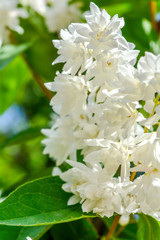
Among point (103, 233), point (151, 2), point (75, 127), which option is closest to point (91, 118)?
point (75, 127)

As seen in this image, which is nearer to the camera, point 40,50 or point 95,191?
point 95,191

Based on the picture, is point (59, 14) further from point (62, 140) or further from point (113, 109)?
point (113, 109)

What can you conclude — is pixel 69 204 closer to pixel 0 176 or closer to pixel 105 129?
pixel 105 129

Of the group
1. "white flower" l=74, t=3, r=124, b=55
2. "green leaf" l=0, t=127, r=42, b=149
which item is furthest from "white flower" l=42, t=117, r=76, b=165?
"green leaf" l=0, t=127, r=42, b=149

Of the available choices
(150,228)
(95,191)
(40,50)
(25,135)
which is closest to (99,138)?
(95,191)

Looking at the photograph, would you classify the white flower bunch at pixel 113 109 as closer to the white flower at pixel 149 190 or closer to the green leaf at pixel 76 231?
the white flower at pixel 149 190
